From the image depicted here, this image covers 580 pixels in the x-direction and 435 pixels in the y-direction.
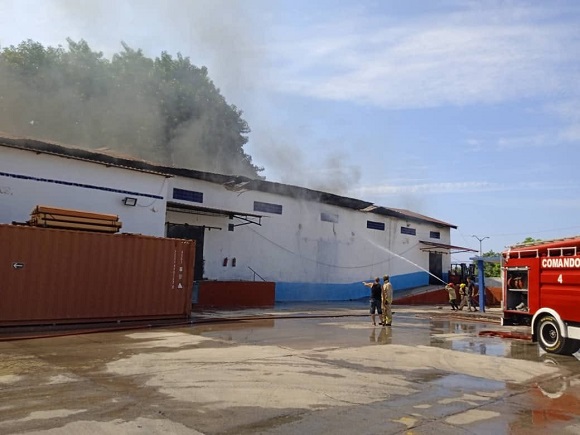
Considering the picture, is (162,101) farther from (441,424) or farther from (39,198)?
(441,424)

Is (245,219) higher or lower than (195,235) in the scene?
higher

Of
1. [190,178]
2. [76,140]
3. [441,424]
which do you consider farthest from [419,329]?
[76,140]

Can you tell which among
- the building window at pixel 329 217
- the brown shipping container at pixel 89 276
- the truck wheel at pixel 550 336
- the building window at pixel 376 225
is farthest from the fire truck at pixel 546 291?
the building window at pixel 376 225

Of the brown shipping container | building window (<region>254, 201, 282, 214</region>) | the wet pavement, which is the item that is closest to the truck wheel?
the wet pavement

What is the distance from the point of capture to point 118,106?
119 ft

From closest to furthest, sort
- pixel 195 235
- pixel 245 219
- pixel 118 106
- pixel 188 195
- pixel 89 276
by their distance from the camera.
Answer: pixel 89 276 → pixel 188 195 → pixel 195 235 → pixel 245 219 → pixel 118 106

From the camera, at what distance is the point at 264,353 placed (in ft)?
31.6

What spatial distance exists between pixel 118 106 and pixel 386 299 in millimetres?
27822

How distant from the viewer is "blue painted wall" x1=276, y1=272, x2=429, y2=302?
26656 mm

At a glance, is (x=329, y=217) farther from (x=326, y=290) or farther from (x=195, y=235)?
(x=195, y=235)

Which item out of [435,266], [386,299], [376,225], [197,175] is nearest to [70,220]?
[386,299]

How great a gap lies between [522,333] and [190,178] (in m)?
14.7

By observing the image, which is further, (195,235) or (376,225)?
(376,225)

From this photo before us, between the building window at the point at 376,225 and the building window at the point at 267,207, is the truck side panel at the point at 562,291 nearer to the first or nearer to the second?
the building window at the point at 267,207
